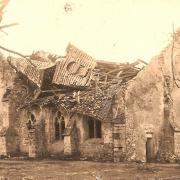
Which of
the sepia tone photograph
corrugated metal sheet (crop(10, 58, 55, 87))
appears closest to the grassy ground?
the sepia tone photograph

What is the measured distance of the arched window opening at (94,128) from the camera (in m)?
18.1

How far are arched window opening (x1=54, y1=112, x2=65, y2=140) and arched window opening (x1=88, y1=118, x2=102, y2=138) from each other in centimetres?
154

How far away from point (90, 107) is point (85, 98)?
1.59ft

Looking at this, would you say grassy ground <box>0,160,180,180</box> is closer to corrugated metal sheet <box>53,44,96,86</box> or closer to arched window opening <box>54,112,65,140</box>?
arched window opening <box>54,112,65,140</box>

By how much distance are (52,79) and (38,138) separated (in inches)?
101

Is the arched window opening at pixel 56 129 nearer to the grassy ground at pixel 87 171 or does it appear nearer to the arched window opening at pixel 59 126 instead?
the arched window opening at pixel 59 126

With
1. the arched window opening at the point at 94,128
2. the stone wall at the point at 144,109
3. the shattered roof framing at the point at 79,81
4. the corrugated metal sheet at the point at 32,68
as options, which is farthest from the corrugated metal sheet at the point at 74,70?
the stone wall at the point at 144,109

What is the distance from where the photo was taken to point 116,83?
17359 millimetres

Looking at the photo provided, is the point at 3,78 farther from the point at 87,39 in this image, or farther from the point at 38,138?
the point at 87,39

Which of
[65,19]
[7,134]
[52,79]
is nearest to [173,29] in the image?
[65,19]

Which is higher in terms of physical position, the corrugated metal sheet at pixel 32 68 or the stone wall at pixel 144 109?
the corrugated metal sheet at pixel 32 68

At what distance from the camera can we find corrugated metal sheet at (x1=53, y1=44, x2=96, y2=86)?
54.4 ft

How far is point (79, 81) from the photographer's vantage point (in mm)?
17797

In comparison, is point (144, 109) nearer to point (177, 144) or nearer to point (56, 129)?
point (177, 144)
